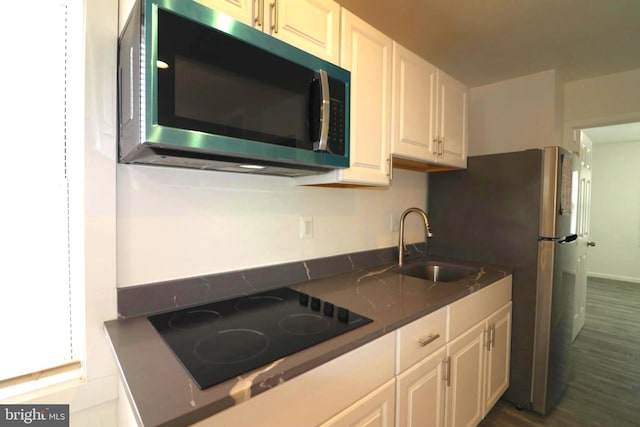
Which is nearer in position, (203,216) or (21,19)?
(21,19)

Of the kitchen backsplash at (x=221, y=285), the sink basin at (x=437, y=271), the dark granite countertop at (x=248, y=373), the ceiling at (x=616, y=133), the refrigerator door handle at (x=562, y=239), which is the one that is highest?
the ceiling at (x=616, y=133)

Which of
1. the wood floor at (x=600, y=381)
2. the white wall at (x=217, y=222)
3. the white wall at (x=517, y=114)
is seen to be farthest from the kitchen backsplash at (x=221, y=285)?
the white wall at (x=517, y=114)

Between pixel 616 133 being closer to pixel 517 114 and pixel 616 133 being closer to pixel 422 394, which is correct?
pixel 517 114

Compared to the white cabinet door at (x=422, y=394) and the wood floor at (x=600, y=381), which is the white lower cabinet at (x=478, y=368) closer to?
the white cabinet door at (x=422, y=394)

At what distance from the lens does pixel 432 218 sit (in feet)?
7.68

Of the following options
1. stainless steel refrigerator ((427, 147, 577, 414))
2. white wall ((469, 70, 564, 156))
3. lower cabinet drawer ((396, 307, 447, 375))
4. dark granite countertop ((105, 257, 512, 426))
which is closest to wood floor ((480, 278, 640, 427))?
stainless steel refrigerator ((427, 147, 577, 414))

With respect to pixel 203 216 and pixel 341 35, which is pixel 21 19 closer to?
pixel 203 216

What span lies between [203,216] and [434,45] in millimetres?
1788

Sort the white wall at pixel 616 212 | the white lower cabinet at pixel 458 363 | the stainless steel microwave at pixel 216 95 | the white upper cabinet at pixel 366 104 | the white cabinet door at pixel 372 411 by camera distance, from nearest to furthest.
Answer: the stainless steel microwave at pixel 216 95 < the white cabinet door at pixel 372 411 < the white lower cabinet at pixel 458 363 < the white upper cabinet at pixel 366 104 < the white wall at pixel 616 212

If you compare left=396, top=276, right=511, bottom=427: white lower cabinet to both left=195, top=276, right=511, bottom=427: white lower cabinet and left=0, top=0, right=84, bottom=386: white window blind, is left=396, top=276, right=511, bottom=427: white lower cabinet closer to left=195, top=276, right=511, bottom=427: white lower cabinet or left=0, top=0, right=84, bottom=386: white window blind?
left=195, top=276, right=511, bottom=427: white lower cabinet

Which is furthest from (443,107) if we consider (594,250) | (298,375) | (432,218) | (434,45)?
(594,250)

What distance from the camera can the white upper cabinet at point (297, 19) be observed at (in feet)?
3.10

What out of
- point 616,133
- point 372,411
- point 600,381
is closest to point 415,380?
point 372,411

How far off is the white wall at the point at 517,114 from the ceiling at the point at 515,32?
12cm
